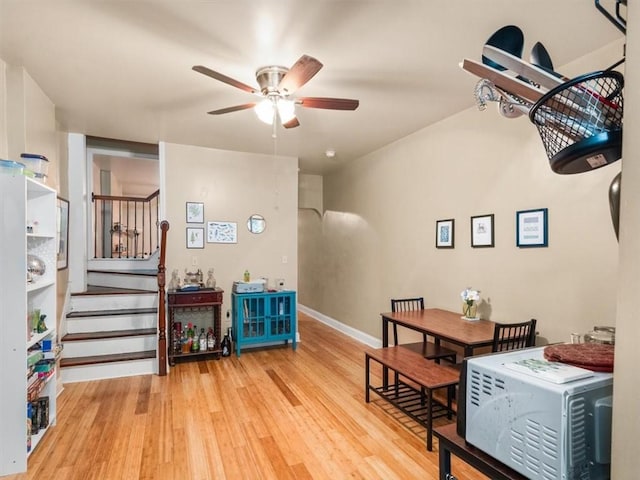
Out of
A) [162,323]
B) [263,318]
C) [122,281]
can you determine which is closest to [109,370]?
[162,323]

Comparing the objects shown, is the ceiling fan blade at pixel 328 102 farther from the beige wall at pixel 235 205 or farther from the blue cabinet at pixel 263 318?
the blue cabinet at pixel 263 318

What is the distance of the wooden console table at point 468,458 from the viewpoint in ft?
3.11

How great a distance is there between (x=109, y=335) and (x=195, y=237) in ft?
4.89

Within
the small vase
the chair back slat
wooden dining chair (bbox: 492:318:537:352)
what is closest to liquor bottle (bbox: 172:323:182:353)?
the chair back slat

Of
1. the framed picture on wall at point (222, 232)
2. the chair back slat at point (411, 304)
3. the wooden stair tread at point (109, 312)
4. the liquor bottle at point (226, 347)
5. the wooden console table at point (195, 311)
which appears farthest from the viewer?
the framed picture on wall at point (222, 232)

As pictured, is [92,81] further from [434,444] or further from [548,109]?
[434,444]

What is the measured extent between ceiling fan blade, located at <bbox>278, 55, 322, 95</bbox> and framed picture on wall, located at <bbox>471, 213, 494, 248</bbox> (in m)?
2.04

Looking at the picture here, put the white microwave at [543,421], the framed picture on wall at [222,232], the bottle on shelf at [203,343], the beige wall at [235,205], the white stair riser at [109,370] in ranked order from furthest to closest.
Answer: the framed picture on wall at [222,232] < the beige wall at [235,205] < the bottle on shelf at [203,343] < the white stair riser at [109,370] < the white microwave at [543,421]

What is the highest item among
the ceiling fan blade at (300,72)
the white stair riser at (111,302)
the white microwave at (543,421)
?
the ceiling fan blade at (300,72)

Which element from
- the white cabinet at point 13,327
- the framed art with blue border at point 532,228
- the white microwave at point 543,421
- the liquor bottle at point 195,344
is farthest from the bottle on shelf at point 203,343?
the white microwave at point 543,421

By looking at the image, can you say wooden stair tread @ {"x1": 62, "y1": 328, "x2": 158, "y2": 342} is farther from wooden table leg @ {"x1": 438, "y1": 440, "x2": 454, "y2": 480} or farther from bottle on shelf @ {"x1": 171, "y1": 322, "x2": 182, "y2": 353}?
wooden table leg @ {"x1": 438, "y1": 440, "x2": 454, "y2": 480}

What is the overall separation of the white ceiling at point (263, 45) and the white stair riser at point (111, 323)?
7.27 feet

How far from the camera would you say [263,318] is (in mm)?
4633

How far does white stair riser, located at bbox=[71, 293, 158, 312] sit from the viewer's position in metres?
4.18
